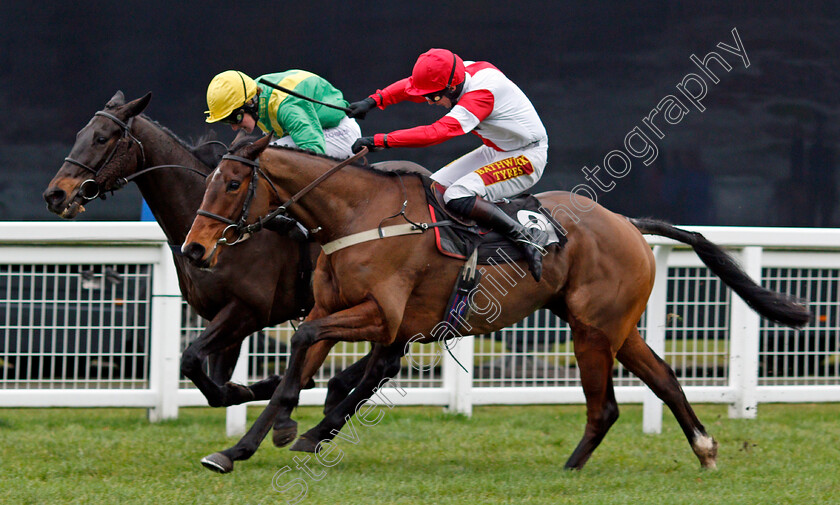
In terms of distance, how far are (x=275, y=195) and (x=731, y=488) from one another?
242 cm

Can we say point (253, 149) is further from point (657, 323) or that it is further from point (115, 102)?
point (657, 323)

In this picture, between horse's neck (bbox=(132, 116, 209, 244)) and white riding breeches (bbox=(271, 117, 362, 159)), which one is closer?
horse's neck (bbox=(132, 116, 209, 244))

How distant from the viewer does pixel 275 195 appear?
14.4 ft

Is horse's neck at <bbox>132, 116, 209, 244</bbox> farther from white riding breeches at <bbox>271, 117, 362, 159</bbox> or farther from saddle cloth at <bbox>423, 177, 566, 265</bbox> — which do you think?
saddle cloth at <bbox>423, 177, 566, 265</bbox>

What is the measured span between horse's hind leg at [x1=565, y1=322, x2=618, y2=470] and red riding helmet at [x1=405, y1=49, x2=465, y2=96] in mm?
1371

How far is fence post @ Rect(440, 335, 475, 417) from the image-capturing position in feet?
20.6

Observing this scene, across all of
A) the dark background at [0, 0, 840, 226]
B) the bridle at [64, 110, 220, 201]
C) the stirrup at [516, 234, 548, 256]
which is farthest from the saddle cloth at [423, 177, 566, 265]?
the dark background at [0, 0, 840, 226]

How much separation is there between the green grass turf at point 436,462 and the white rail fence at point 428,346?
0.66 feet

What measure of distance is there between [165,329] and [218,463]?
5.72 feet

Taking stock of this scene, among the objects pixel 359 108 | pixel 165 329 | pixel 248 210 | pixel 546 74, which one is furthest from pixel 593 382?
pixel 546 74

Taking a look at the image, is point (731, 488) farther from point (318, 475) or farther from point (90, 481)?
point (90, 481)

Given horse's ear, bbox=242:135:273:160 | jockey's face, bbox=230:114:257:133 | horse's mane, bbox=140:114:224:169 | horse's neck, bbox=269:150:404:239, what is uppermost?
jockey's face, bbox=230:114:257:133

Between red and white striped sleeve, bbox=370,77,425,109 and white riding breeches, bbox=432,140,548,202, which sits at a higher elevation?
red and white striped sleeve, bbox=370,77,425,109

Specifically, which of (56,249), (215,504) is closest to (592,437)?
(215,504)
